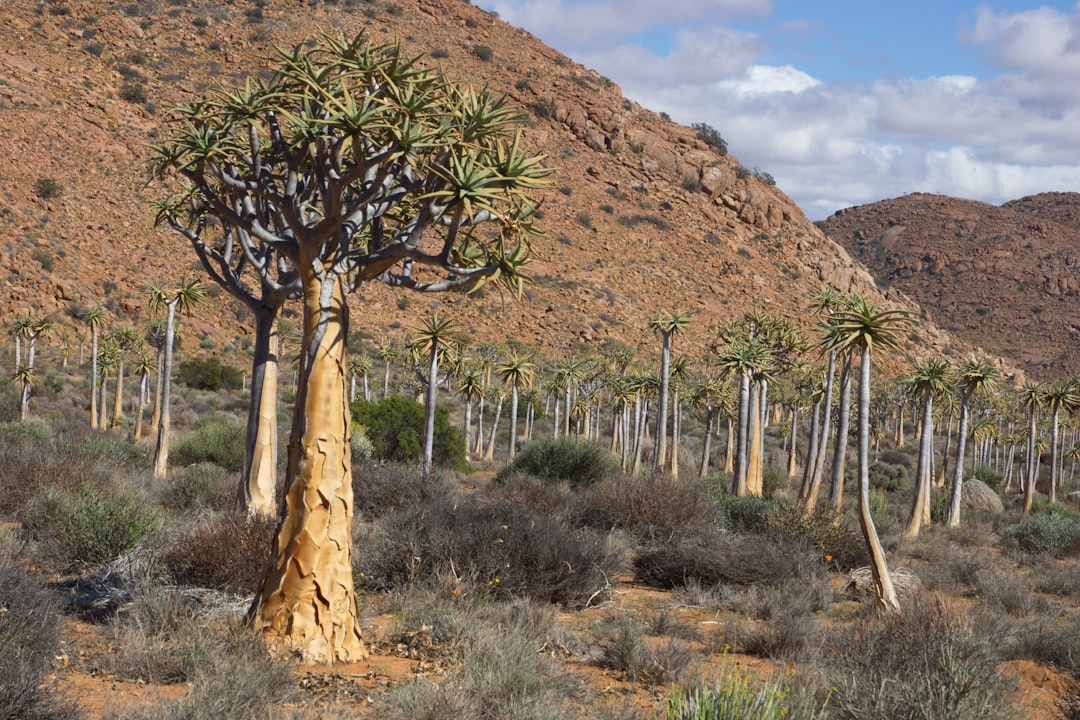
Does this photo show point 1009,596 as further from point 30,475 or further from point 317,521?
point 30,475

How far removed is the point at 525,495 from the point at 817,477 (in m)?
9.31

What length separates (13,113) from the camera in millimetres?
51906

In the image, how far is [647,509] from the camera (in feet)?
49.3

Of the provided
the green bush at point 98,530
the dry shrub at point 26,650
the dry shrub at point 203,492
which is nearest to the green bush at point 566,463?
the dry shrub at point 203,492

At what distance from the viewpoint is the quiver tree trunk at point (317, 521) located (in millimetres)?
7090

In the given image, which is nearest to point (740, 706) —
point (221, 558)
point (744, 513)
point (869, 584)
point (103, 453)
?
point (221, 558)

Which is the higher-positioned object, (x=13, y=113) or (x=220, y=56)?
(x=220, y=56)

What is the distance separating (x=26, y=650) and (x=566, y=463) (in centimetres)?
1764

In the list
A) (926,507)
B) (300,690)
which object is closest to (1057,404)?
(926,507)

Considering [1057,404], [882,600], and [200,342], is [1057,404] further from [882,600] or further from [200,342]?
[200,342]

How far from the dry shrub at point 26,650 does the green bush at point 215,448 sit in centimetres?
1420

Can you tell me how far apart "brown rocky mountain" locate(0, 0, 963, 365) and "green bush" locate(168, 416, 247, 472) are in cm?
2078

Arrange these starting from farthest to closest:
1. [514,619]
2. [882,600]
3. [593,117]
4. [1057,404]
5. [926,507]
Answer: [593,117] < [1057,404] < [926,507] < [882,600] < [514,619]

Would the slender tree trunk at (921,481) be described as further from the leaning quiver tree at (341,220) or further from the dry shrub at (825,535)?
the leaning quiver tree at (341,220)
